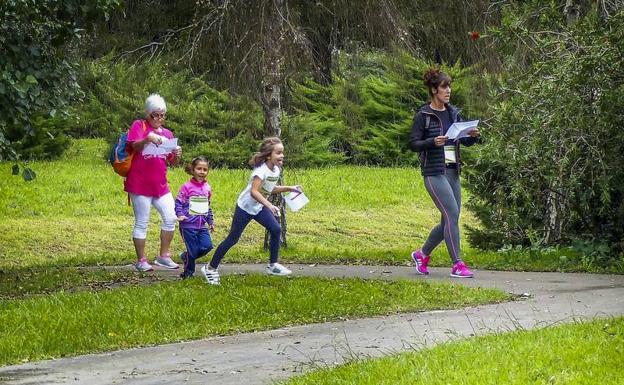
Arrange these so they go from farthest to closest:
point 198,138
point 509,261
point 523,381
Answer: point 198,138
point 509,261
point 523,381

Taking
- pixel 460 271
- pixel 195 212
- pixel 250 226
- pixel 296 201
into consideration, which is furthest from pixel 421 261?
pixel 250 226

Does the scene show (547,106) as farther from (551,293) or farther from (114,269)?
(114,269)

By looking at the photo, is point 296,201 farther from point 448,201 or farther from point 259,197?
point 448,201

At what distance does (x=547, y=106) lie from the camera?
976 cm

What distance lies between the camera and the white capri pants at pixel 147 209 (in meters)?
12.5

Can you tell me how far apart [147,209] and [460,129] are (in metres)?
3.53

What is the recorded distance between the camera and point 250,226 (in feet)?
66.7

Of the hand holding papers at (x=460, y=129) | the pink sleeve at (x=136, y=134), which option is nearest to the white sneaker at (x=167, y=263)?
the pink sleeve at (x=136, y=134)

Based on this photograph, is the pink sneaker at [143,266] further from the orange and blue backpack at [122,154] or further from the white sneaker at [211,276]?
the white sneaker at [211,276]

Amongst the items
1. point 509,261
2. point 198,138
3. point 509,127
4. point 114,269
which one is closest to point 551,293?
point 509,127

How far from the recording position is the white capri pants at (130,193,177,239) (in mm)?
12453

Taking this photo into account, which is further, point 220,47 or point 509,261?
point 220,47

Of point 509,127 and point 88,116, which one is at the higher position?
point 509,127

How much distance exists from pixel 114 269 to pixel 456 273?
402 centimetres
